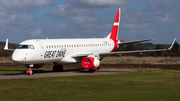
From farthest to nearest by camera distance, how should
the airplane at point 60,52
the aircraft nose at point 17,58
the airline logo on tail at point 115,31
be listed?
the airline logo on tail at point 115,31, the airplane at point 60,52, the aircraft nose at point 17,58

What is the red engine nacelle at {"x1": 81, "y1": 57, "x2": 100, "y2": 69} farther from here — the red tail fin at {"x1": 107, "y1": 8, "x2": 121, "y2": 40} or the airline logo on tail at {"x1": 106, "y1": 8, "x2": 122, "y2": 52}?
the red tail fin at {"x1": 107, "y1": 8, "x2": 121, "y2": 40}

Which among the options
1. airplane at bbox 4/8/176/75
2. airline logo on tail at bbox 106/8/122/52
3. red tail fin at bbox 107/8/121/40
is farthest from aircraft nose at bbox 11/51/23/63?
red tail fin at bbox 107/8/121/40

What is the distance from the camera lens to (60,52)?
3253 cm

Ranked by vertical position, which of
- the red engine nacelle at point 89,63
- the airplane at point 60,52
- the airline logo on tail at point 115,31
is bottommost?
the red engine nacelle at point 89,63

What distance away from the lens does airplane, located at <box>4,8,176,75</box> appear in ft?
95.3

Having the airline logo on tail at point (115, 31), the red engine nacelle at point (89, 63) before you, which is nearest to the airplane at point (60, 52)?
the red engine nacelle at point (89, 63)

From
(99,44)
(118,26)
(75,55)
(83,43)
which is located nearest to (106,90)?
(75,55)

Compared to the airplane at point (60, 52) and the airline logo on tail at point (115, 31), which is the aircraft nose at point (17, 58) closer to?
the airplane at point (60, 52)

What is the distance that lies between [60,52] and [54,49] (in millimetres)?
895

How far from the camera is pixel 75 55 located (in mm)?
34438

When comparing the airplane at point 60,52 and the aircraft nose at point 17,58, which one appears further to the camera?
the airplane at point 60,52

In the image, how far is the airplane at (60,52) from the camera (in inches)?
1144

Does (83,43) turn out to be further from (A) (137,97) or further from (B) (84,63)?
(A) (137,97)

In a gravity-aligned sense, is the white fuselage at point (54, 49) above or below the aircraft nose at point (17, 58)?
above
